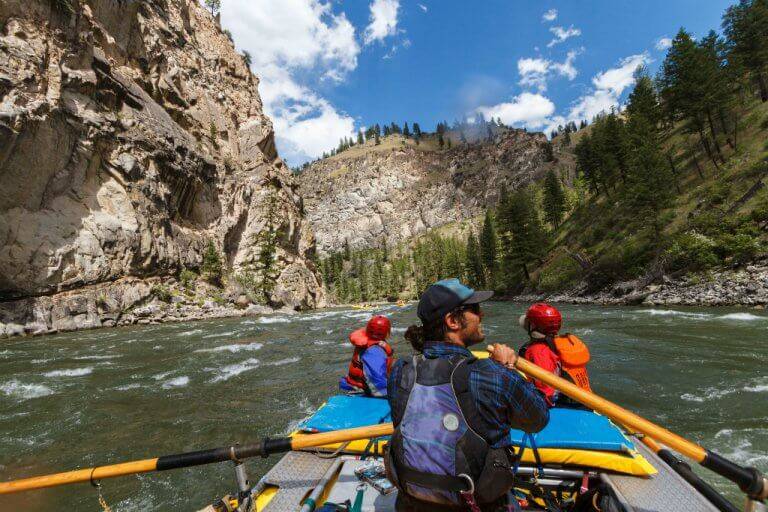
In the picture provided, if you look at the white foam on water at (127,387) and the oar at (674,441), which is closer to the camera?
the oar at (674,441)

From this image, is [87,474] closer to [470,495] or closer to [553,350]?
[470,495]

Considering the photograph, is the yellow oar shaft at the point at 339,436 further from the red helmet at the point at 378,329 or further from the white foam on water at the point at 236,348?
the white foam on water at the point at 236,348

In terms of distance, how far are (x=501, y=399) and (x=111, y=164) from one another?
43.0 meters

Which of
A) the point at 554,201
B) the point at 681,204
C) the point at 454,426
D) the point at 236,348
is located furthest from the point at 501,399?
the point at 554,201

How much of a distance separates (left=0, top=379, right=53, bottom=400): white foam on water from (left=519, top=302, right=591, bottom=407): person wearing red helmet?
41.9ft

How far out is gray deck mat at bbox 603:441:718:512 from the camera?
3217 mm

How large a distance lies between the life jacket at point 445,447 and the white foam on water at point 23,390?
12661 millimetres

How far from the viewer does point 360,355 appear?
21.9ft

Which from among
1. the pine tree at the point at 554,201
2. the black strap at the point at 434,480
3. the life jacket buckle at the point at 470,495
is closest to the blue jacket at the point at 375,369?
the black strap at the point at 434,480

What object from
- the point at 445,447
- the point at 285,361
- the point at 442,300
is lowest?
the point at 285,361

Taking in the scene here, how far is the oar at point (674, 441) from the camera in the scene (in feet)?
7.55

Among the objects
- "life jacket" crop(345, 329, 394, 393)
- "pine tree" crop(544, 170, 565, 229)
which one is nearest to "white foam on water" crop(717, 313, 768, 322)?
"life jacket" crop(345, 329, 394, 393)

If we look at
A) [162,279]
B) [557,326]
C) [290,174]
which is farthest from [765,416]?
[290,174]

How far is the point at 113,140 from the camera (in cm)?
3456
